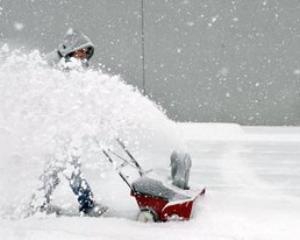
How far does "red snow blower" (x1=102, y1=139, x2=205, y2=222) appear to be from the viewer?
505cm

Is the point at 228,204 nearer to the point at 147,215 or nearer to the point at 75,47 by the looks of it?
the point at 147,215

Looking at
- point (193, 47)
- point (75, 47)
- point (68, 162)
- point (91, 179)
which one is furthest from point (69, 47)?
point (193, 47)

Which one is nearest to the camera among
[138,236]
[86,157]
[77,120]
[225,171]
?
[138,236]

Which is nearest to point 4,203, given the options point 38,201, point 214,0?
point 38,201

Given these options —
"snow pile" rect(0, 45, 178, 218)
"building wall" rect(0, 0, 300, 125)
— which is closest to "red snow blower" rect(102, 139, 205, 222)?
"snow pile" rect(0, 45, 178, 218)

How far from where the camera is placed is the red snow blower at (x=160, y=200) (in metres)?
5.05

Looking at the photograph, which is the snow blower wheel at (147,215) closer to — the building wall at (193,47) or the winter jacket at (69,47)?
the winter jacket at (69,47)

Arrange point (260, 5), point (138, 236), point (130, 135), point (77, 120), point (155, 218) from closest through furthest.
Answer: point (138, 236) → point (155, 218) → point (77, 120) → point (130, 135) → point (260, 5)

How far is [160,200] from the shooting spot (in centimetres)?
506

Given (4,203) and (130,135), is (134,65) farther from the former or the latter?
(4,203)

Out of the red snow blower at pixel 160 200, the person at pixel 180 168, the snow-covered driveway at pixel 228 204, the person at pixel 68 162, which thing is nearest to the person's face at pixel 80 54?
the person at pixel 68 162

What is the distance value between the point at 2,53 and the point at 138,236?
5.65 meters

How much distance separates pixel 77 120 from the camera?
552 centimetres

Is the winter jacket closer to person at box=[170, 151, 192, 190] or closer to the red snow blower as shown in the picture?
the red snow blower
